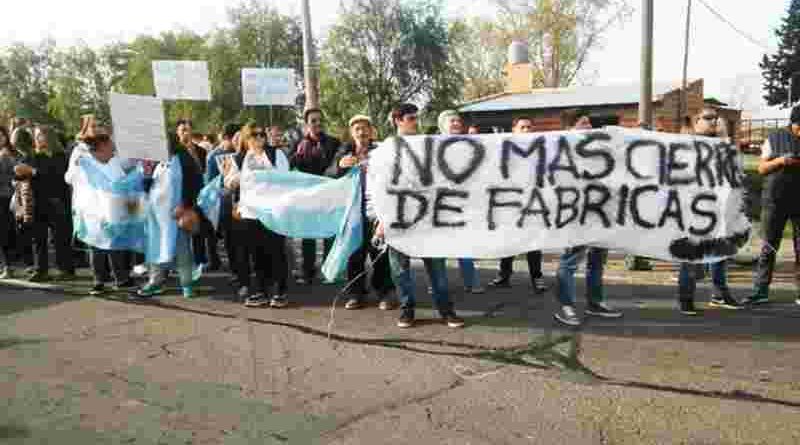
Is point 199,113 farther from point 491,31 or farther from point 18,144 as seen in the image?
point 18,144

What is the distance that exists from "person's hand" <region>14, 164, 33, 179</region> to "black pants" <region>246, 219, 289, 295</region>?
3.38 m

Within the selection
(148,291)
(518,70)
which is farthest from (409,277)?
(518,70)

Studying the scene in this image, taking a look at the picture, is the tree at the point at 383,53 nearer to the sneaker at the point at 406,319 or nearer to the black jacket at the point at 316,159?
the black jacket at the point at 316,159

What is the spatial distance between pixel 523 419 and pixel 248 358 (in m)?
2.20

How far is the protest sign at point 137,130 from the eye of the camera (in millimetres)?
6781

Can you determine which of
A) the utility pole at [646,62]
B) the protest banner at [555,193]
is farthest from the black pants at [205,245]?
the utility pole at [646,62]

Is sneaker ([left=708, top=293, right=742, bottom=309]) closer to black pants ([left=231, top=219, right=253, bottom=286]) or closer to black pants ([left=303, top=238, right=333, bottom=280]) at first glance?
black pants ([left=303, top=238, right=333, bottom=280])

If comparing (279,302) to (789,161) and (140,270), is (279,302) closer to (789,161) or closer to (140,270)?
(140,270)

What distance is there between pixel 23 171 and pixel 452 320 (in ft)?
18.8

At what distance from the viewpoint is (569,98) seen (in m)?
29.7

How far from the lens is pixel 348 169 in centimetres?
634

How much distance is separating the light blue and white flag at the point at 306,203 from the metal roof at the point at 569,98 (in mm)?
23513

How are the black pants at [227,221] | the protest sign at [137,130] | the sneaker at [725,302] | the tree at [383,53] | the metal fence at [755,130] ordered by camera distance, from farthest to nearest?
1. the metal fence at [755,130]
2. the tree at [383,53]
3. the black pants at [227,221]
4. the protest sign at [137,130]
5. the sneaker at [725,302]

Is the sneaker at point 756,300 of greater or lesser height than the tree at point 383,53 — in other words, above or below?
below
